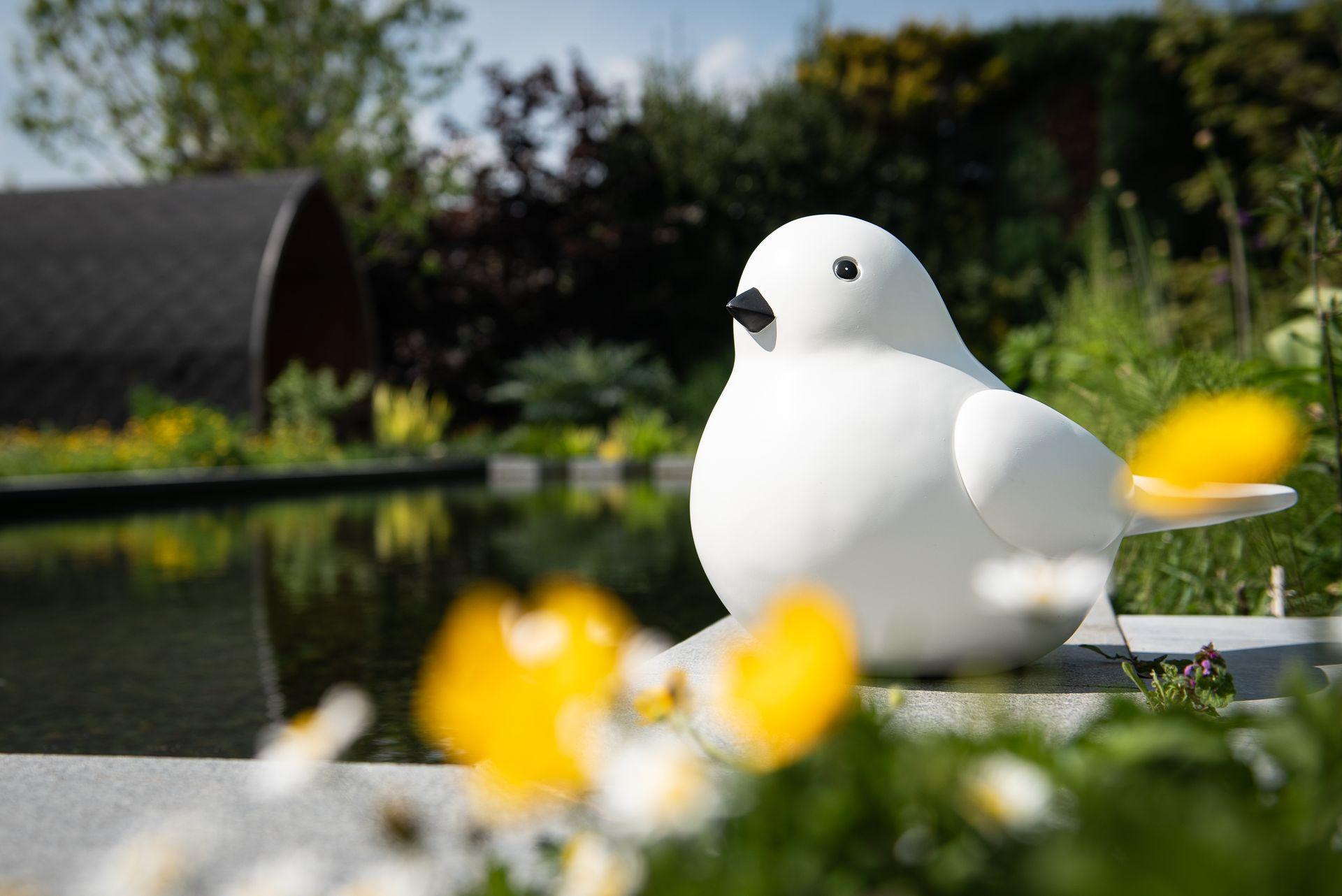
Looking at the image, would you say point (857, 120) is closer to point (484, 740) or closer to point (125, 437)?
point (125, 437)

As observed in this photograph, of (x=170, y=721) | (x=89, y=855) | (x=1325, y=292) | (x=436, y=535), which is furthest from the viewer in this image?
(x=436, y=535)

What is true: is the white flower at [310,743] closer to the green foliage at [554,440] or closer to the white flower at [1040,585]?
the white flower at [1040,585]

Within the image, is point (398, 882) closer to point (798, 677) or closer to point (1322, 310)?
point (798, 677)

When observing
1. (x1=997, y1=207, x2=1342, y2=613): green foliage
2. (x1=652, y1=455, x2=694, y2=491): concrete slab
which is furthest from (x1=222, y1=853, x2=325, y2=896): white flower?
(x1=652, y1=455, x2=694, y2=491): concrete slab

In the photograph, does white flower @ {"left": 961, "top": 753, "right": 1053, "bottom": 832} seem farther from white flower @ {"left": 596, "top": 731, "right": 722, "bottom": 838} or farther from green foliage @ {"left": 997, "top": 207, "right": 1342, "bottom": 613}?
green foliage @ {"left": 997, "top": 207, "right": 1342, "bottom": 613}

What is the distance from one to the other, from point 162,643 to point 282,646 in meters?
0.58

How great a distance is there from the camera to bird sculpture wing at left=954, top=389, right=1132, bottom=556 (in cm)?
302

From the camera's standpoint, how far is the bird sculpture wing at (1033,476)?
3023 millimetres

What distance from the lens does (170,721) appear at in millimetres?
4086

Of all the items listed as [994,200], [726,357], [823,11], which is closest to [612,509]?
[726,357]


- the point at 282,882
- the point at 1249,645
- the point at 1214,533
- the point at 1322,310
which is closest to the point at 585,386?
the point at 1214,533

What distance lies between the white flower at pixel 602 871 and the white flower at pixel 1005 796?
1.14 feet

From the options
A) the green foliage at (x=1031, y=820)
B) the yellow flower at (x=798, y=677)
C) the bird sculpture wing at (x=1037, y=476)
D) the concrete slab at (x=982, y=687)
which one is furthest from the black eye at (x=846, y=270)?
the yellow flower at (x=798, y=677)

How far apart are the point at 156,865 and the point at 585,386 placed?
1963 centimetres
